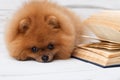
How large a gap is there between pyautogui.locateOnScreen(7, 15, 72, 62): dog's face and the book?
0.09m

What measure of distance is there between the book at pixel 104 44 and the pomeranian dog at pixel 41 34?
0.07m

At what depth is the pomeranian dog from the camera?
1099mm

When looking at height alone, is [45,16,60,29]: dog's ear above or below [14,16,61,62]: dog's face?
above

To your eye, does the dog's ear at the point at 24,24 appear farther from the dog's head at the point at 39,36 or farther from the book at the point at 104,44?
the book at the point at 104,44

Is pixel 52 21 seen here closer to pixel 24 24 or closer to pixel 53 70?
pixel 24 24

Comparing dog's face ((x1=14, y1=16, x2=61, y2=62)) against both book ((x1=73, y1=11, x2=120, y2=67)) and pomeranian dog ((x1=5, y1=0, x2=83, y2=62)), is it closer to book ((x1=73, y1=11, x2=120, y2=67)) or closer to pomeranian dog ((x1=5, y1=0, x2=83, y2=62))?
pomeranian dog ((x1=5, y1=0, x2=83, y2=62))

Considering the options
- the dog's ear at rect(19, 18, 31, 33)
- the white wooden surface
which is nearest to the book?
the white wooden surface

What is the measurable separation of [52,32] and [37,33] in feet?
0.20

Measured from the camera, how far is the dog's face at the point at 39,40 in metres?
1.09

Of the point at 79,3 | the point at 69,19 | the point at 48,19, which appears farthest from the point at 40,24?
the point at 79,3

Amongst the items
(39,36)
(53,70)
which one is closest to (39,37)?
(39,36)

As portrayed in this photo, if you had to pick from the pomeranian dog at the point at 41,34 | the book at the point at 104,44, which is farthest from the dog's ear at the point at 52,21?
the book at the point at 104,44

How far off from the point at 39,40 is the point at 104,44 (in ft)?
0.81

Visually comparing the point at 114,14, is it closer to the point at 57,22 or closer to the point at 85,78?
the point at 57,22
